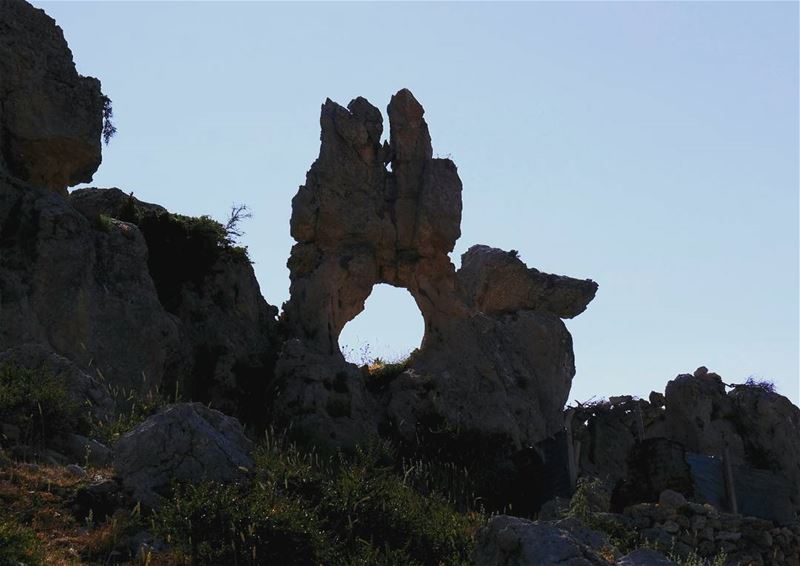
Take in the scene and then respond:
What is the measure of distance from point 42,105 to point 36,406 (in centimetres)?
998

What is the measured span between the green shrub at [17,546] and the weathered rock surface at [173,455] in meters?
1.87

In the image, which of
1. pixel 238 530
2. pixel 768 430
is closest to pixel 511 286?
pixel 768 430

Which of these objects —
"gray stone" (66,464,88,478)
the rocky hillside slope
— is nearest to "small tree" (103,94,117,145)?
the rocky hillside slope

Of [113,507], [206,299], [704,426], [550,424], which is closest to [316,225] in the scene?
[206,299]

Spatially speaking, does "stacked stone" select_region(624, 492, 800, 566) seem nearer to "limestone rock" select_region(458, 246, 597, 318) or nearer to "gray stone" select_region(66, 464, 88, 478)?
"gray stone" select_region(66, 464, 88, 478)

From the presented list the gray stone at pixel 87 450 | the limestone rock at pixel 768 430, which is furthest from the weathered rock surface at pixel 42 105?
the limestone rock at pixel 768 430

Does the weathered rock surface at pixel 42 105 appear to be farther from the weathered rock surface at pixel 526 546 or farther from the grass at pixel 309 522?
the weathered rock surface at pixel 526 546

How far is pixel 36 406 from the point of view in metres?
13.2

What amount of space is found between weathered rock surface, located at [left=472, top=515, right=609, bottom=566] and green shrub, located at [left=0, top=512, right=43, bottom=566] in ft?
10.9

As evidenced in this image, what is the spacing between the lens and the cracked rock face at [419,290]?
25.2 m

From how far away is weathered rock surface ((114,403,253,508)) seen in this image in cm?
1194

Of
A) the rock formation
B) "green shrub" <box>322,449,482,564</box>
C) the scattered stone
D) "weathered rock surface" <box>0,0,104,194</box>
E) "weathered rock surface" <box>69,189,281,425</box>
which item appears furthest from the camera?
"weathered rock surface" <box>69,189,281,425</box>

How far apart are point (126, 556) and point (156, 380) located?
395 inches

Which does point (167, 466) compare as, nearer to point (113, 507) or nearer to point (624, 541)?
point (113, 507)
